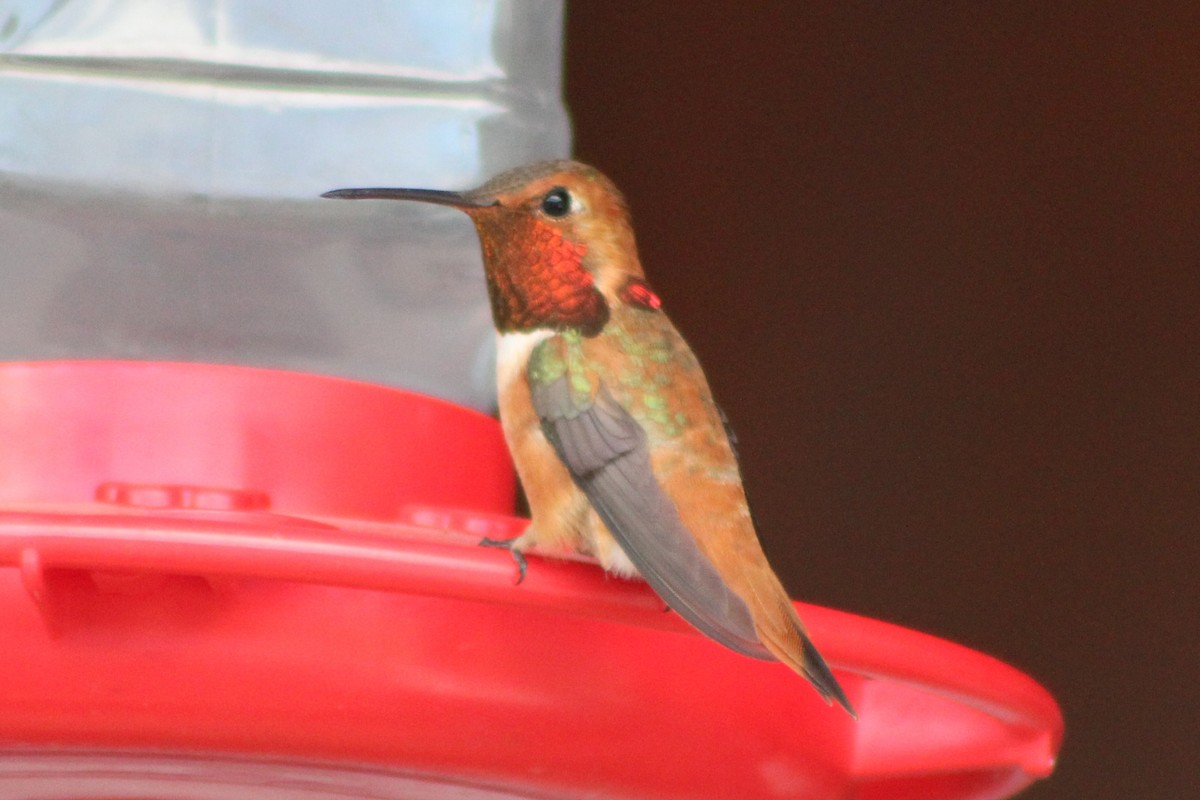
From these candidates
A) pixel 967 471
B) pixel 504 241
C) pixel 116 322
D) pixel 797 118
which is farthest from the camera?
pixel 967 471

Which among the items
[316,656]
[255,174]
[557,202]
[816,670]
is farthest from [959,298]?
[316,656]

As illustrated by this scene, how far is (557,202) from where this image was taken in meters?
1.47

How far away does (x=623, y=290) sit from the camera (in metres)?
1.51

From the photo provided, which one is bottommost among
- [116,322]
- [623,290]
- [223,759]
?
[223,759]

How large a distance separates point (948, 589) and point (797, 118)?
97 centimetres

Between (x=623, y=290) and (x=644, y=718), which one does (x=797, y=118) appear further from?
(x=644, y=718)

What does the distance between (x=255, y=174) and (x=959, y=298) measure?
1.42 m

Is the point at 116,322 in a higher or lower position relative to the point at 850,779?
higher

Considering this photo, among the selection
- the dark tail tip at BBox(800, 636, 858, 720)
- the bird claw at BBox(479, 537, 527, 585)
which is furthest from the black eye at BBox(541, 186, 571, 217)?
the dark tail tip at BBox(800, 636, 858, 720)

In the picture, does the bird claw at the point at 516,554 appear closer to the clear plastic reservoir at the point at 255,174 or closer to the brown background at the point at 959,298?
the clear plastic reservoir at the point at 255,174

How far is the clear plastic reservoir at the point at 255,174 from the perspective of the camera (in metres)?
2.17

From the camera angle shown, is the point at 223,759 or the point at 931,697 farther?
the point at 931,697

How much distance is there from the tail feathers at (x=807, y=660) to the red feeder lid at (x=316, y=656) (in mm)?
10

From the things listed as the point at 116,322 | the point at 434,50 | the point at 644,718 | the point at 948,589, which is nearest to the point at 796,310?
the point at 948,589
